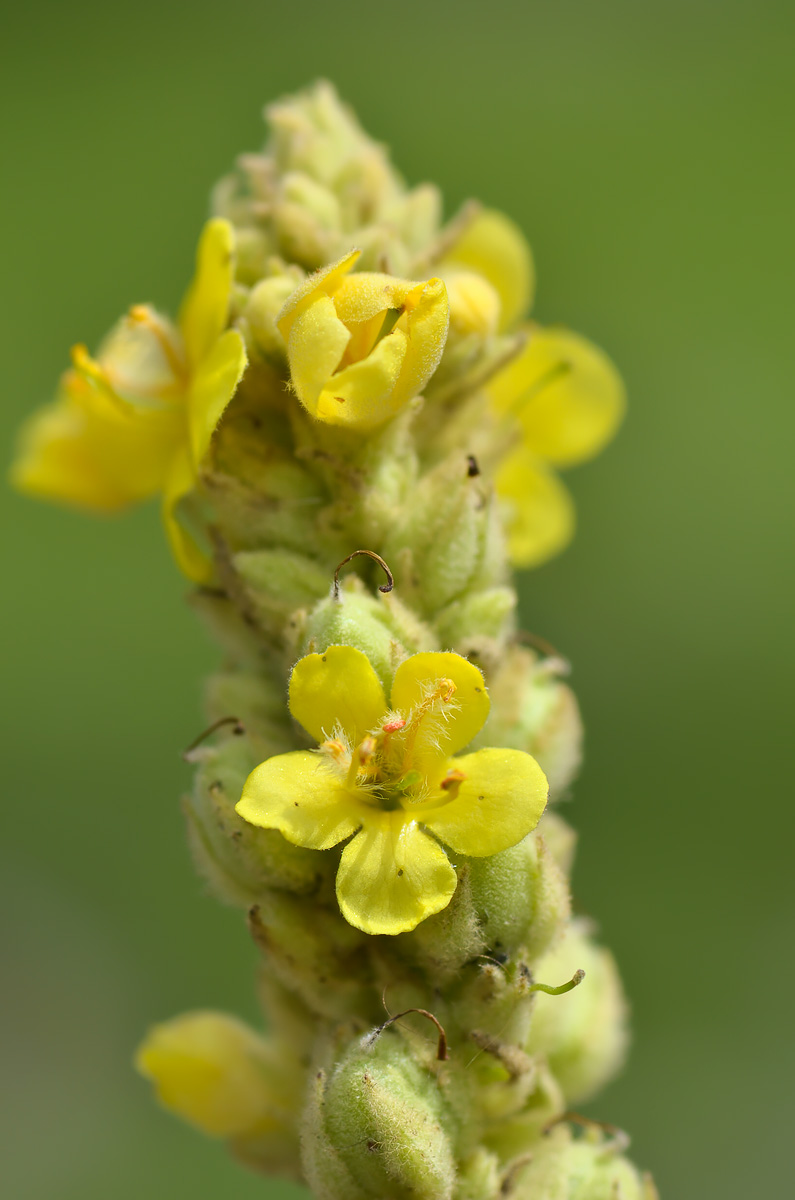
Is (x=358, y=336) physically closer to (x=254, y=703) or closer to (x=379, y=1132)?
(x=254, y=703)

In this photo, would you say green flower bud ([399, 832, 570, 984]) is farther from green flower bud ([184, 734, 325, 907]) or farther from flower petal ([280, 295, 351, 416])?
flower petal ([280, 295, 351, 416])

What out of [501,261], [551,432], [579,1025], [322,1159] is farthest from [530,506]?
[322,1159]

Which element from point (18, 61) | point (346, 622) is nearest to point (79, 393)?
point (346, 622)

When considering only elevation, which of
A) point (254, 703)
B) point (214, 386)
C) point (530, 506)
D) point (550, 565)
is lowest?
point (254, 703)

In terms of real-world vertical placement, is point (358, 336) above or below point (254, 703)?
above

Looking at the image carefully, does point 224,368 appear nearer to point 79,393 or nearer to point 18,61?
point 79,393

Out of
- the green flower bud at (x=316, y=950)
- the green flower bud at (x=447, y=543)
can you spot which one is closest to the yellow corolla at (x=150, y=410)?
the green flower bud at (x=447, y=543)
